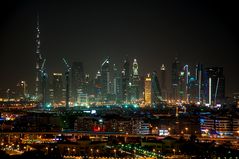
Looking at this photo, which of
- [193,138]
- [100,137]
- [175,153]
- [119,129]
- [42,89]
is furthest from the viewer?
[42,89]

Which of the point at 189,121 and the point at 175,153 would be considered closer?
the point at 175,153

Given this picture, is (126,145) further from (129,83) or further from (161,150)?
(129,83)

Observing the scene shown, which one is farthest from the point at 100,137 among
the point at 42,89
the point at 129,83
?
the point at 129,83

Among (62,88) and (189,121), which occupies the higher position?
(62,88)

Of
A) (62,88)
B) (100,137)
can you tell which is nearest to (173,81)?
(62,88)

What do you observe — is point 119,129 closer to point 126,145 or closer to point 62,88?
point 126,145

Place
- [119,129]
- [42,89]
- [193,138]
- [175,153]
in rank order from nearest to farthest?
[175,153], [193,138], [119,129], [42,89]
